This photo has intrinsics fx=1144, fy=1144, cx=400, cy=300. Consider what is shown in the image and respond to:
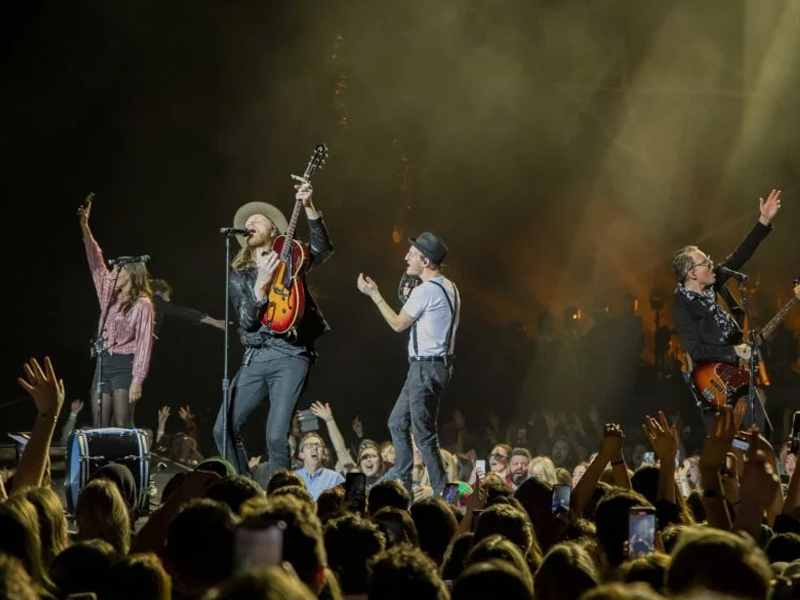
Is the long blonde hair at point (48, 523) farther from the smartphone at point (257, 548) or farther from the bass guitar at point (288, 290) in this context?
the bass guitar at point (288, 290)

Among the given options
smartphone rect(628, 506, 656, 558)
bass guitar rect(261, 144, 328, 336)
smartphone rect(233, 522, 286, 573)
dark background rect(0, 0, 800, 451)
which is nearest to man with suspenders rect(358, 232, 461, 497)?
bass guitar rect(261, 144, 328, 336)

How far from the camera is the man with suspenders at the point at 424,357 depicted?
8.30 meters

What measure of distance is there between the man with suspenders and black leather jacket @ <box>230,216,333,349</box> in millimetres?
416

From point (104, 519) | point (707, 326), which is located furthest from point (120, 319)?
point (104, 519)

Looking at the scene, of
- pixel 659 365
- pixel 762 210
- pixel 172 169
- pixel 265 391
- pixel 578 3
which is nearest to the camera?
pixel 265 391

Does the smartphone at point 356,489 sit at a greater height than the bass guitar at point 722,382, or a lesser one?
lesser

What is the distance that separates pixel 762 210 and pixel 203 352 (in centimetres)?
943

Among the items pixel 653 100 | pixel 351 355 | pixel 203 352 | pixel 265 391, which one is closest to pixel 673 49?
pixel 653 100

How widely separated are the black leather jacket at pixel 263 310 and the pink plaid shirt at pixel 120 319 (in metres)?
2.24

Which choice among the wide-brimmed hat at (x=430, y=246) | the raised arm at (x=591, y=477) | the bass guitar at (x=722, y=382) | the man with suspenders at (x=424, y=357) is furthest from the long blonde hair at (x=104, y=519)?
the bass guitar at (x=722, y=382)

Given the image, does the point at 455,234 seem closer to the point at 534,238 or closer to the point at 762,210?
the point at 534,238

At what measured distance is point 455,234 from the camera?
67.5 feet

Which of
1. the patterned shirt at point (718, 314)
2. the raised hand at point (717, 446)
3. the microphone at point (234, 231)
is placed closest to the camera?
the raised hand at point (717, 446)

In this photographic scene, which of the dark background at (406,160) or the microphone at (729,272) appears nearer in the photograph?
the microphone at (729,272)
